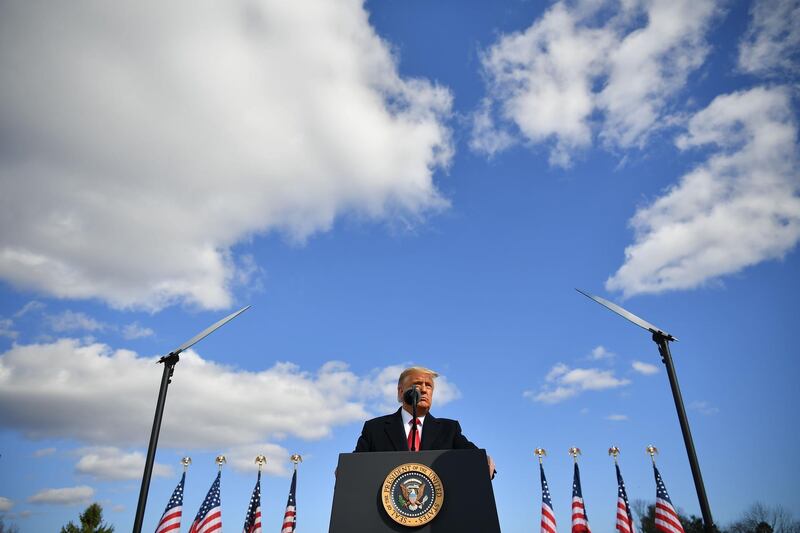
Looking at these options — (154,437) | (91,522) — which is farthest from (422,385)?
(91,522)

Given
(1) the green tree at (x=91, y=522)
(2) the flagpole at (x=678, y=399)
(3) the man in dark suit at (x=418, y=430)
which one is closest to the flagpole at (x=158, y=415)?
(3) the man in dark suit at (x=418, y=430)

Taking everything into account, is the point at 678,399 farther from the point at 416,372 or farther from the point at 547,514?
the point at 547,514

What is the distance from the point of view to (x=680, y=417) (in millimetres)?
6770

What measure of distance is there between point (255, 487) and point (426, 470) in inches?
754

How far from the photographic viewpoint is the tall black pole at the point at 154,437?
6.13 m

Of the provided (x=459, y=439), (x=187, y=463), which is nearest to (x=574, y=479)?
(x=187, y=463)

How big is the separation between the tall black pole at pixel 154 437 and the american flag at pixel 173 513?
11922 millimetres

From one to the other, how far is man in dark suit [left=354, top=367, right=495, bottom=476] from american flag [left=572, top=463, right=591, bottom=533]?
1628cm

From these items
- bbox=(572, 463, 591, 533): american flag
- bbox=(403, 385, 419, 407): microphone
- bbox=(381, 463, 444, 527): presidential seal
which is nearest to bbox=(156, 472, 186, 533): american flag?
bbox=(572, 463, 591, 533): american flag

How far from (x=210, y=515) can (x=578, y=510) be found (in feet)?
46.4

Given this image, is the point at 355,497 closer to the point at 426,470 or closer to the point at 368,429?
the point at 426,470

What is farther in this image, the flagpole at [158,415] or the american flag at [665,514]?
the american flag at [665,514]

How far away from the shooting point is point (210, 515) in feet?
56.0

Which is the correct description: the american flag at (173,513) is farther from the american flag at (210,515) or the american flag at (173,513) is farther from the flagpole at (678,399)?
the flagpole at (678,399)
